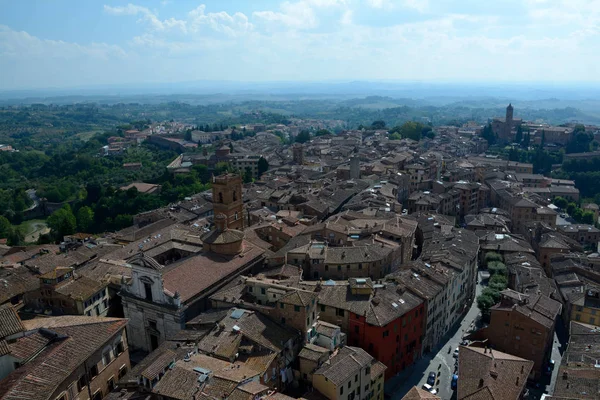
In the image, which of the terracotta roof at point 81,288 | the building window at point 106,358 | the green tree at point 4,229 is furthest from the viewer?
the green tree at point 4,229

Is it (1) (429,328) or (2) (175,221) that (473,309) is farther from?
(2) (175,221)

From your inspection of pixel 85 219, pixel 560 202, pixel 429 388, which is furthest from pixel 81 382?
pixel 560 202

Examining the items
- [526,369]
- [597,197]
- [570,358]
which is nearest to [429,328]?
[526,369]

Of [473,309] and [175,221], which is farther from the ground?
[175,221]

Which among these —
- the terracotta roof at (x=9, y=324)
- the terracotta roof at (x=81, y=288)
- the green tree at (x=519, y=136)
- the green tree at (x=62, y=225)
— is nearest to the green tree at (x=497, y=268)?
the terracotta roof at (x=81, y=288)

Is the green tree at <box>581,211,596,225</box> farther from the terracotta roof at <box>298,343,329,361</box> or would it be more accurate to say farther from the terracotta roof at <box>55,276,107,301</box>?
the terracotta roof at <box>55,276,107,301</box>

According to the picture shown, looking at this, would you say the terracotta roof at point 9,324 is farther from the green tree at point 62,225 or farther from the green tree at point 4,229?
the green tree at point 4,229
